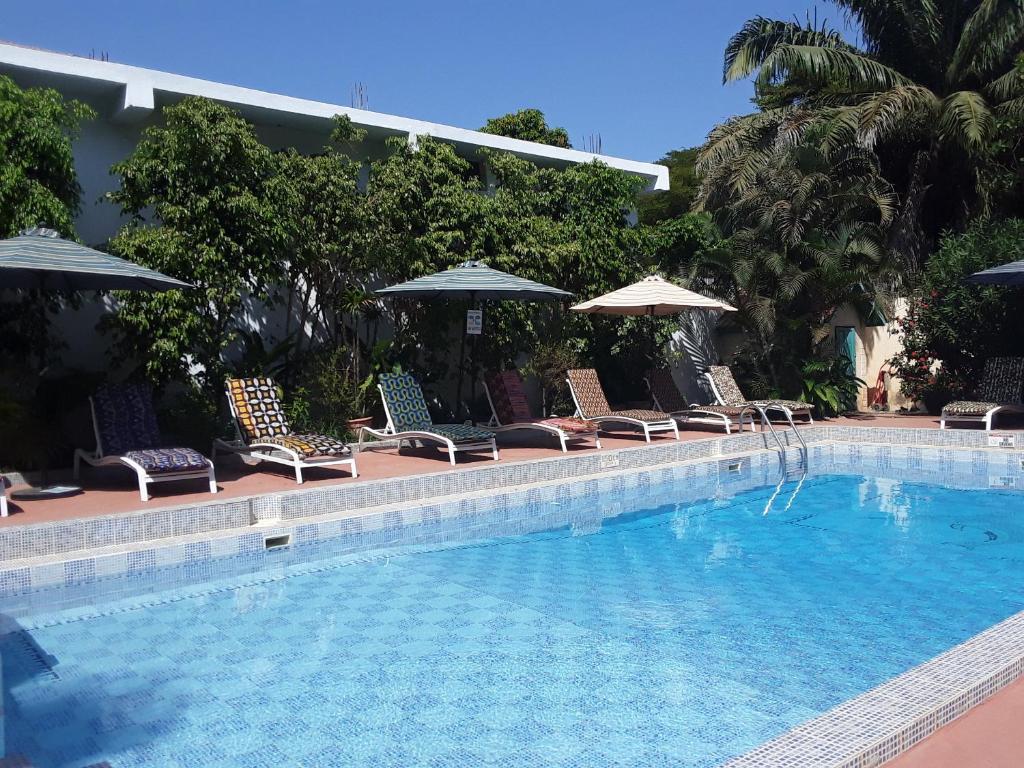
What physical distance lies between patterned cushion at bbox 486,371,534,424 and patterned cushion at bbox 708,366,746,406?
3919 mm

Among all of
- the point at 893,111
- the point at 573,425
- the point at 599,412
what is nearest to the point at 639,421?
the point at 599,412

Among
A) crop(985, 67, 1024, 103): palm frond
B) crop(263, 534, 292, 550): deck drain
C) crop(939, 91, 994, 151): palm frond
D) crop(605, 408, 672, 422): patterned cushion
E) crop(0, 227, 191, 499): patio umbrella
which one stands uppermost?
crop(985, 67, 1024, 103): palm frond

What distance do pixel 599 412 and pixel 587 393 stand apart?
1.19 ft

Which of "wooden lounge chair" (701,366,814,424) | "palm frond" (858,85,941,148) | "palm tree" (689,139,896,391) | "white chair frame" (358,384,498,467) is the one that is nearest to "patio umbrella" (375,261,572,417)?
"white chair frame" (358,384,498,467)

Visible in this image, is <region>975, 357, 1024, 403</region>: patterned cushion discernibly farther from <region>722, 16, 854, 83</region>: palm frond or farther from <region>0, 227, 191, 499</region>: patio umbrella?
<region>0, 227, 191, 499</region>: patio umbrella

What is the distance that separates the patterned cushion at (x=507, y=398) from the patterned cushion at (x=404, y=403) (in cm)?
130

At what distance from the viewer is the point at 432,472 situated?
884 centimetres

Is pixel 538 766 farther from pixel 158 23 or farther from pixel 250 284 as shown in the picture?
pixel 158 23

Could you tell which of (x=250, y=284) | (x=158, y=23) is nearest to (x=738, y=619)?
(x=250, y=284)

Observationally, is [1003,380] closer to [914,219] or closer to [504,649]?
[914,219]

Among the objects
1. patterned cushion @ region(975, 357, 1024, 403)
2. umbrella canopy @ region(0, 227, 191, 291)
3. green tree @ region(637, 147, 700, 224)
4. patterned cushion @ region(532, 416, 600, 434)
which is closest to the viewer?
umbrella canopy @ region(0, 227, 191, 291)

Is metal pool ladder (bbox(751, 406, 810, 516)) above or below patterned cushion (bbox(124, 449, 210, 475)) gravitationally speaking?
below

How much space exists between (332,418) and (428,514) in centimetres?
393

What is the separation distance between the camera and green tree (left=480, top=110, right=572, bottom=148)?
94.4 feet
